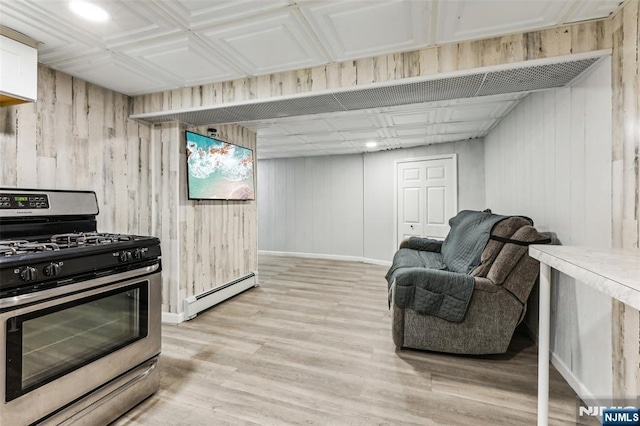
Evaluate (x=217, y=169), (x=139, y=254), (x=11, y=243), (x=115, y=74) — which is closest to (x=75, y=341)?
(x=139, y=254)

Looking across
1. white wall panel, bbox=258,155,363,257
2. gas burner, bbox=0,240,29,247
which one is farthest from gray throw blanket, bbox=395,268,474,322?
white wall panel, bbox=258,155,363,257

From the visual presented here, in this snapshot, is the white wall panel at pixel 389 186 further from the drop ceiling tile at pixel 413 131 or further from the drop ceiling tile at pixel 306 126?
the drop ceiling tile at pixel 306 126

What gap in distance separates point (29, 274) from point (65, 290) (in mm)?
185

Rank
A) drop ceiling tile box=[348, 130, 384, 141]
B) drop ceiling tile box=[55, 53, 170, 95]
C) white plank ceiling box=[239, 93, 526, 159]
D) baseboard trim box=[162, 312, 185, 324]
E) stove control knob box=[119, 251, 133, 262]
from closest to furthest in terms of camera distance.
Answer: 1. stove control knob box=[119, 251, 133, 262]
2. drop ceiling tile box=[55, 53, 170, 95]
3. baseboard trim box=[162, 312, 185, 324]
4. white plank ceiling box=[239, 93, 526, 159]
5. drop ceiling tile box=[348, 130, 384, 141]

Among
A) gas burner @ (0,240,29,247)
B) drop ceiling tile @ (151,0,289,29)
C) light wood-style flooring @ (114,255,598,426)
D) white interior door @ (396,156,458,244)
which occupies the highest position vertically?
drop ceiling tile @ (151,0,289,29)

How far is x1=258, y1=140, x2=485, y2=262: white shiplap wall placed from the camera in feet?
19.2

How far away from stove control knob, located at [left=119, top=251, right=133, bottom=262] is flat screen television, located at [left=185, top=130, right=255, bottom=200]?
5.08 feet

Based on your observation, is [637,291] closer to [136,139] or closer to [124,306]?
[124,306]

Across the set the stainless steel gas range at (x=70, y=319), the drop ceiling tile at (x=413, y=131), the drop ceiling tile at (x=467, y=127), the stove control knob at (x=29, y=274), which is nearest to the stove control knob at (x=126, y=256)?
the stainless steel gas range at (x=70, y=319)

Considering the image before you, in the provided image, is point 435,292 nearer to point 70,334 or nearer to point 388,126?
point 70,334

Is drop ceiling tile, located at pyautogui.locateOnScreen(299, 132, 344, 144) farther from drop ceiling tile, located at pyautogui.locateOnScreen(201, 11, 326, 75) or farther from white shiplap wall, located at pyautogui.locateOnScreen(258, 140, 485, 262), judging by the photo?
drop ceiling tile, located at pyautogui.locateOnScreen(201, 11, 326, 75)

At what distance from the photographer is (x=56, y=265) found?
56.2 inches

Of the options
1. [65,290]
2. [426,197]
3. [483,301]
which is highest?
[426,197]

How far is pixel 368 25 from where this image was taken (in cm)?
178
